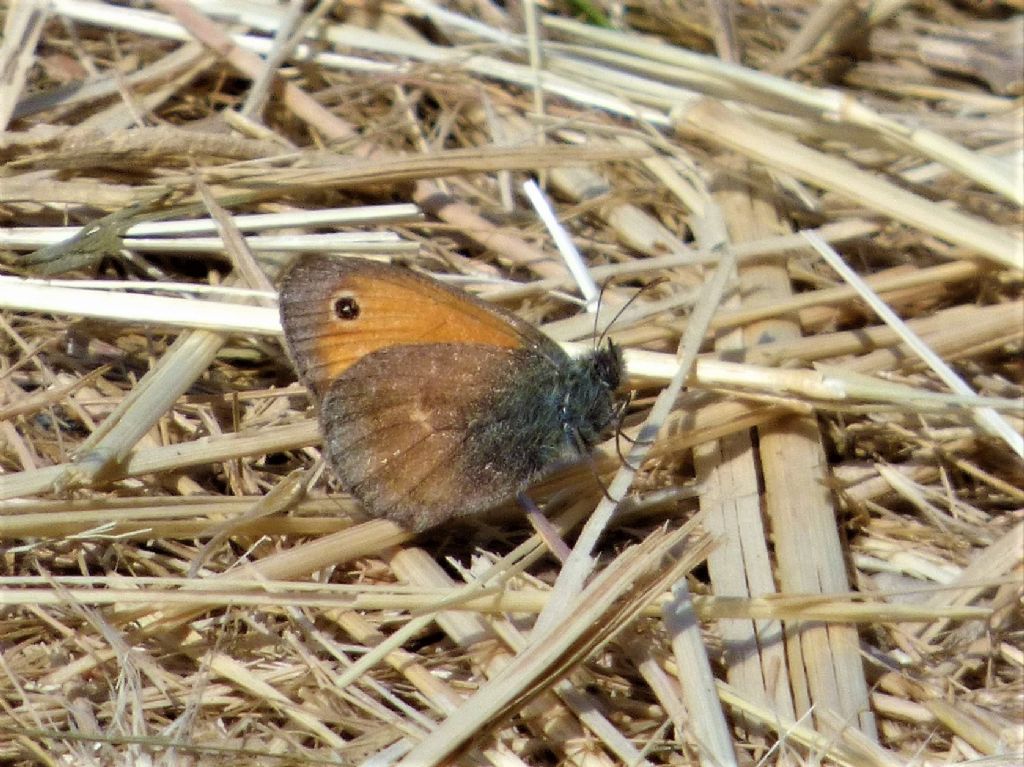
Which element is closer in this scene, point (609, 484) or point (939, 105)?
point (609, 484)

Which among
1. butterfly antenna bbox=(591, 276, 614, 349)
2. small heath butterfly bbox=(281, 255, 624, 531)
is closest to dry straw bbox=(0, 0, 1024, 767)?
butterfly antenna bbox=(591, 276, 614, 349)

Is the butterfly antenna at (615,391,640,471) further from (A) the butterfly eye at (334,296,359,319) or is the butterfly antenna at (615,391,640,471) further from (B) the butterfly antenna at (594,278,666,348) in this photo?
(A) the butterfly eye at (334,296,359,319)

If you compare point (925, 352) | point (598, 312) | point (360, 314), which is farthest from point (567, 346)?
point (925, 352)

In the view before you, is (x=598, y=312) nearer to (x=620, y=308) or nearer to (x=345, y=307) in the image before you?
(x=620, y=308)

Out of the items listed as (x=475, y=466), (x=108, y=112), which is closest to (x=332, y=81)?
(x=108, y=112)

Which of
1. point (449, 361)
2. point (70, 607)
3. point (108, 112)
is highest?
point (108, 112)

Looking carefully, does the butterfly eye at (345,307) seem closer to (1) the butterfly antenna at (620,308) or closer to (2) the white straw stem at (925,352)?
(1) the butterfly antenna at (620,308)

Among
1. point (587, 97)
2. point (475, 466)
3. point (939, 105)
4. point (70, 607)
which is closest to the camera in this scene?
point (70, 607)

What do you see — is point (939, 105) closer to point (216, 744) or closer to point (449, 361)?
point (449, 361)
